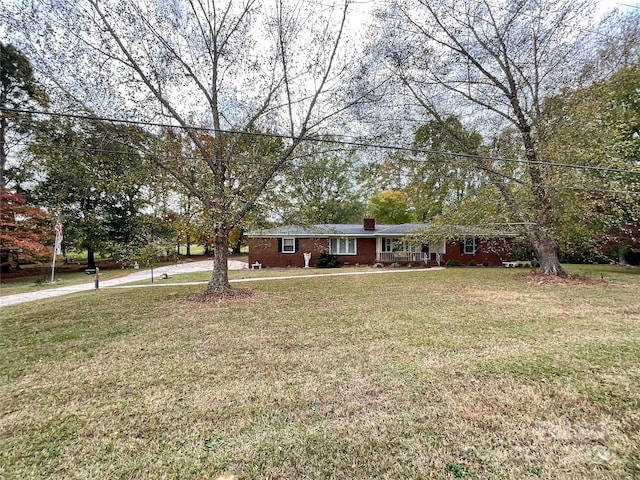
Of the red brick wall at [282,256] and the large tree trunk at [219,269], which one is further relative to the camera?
the red brick wall at [282,256]

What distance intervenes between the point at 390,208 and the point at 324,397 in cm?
3078

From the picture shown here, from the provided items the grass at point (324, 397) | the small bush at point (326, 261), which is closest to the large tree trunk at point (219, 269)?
the grass at point (324, 397)

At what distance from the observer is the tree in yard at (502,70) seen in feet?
36.3

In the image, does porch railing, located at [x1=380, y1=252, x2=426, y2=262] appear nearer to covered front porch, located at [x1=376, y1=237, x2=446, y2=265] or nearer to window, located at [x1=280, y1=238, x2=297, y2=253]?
covered front porch, located at [x1=376, y1=237, x2=446, y2=265]

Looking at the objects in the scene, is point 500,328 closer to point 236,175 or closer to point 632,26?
point 236,175

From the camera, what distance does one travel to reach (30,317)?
6.87 metres

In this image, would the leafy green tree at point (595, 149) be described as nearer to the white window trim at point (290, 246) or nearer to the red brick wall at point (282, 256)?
the red brick wall at point (282, 256)

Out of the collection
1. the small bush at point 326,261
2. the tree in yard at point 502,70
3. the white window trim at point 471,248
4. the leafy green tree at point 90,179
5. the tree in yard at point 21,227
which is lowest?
the small bush at point 326,261

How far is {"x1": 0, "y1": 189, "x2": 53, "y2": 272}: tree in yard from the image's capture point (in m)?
13.1

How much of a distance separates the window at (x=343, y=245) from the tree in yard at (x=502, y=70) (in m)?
10.6

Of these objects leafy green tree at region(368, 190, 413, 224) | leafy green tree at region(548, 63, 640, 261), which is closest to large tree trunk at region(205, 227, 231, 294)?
leafy green tree at region(548, 63, 640, 261)

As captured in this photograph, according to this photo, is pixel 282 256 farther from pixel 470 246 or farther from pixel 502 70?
pixel 502 70

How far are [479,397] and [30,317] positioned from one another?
30.2 ft

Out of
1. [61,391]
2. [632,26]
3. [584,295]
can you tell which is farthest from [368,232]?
[61,391]
